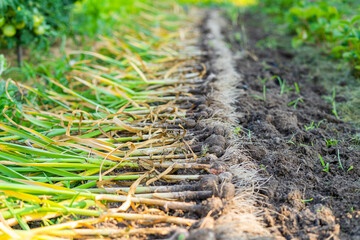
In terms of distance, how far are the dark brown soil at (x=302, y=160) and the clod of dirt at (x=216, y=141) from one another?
0.17 metres

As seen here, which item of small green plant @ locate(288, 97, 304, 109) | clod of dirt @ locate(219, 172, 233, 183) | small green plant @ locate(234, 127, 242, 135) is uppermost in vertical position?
small green plant @ locate(288, 97, 304, 109)

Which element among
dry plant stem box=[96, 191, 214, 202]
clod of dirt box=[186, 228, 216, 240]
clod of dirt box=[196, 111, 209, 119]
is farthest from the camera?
clod of dirt box=[196, 111, 209, 119]

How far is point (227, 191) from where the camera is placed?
1509mm

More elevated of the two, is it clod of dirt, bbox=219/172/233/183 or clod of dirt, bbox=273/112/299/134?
clod of dirt, bbox=273/112/299/134

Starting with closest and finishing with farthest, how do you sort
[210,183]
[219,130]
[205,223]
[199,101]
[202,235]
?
[202,235] < [205,223] < [210,183] < [219,130] < [199,101]

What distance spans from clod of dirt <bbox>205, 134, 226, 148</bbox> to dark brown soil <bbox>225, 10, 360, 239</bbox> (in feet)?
0.57

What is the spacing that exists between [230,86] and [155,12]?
3.74 meters

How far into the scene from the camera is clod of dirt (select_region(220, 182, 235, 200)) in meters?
1.50

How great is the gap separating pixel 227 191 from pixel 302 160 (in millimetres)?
583

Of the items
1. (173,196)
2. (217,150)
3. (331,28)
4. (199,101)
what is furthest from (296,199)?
(331,28)

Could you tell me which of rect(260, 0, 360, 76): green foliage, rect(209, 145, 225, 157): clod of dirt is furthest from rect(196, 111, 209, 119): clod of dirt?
rect(260, 0, 360, 76): green foliage

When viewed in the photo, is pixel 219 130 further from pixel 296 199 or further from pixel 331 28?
pixel 331 28

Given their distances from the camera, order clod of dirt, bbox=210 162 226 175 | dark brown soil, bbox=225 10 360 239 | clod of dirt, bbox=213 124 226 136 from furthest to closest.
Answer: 1. clod of dirt, bbox=213 124 226 136
2. clod of dirt, bbox=210 162 226 175
3. dark brown soil, bbox=225 10 360 239

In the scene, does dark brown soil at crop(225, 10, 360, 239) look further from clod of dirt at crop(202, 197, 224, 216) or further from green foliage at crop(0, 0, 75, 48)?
green foliage at crop(0, 0, 75, 48)
